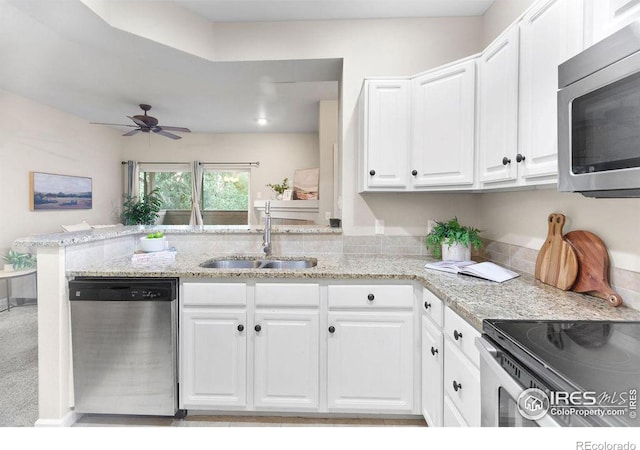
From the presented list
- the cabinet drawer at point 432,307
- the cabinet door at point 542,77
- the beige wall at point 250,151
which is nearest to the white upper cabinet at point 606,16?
the cabinet door at point 542,77

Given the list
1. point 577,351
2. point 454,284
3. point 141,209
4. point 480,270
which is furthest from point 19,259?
point 577,351

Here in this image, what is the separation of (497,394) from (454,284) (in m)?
0.65

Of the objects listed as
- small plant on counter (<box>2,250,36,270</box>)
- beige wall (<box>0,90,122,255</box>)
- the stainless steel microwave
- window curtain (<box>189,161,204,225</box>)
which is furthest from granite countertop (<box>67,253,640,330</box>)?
window curtain (<box>189,161,204,225</box>)

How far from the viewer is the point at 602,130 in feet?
3.11

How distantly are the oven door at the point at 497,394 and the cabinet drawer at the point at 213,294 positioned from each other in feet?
4.04

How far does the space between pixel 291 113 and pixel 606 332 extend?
4.63 m

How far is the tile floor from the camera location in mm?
1854

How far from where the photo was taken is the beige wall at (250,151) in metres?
6.23

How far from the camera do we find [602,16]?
40.4 inches

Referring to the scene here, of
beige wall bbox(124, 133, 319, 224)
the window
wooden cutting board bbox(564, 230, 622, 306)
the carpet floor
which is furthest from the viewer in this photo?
the window

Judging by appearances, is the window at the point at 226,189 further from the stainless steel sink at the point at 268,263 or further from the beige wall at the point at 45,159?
the stainless steel sink at the point at 268,263

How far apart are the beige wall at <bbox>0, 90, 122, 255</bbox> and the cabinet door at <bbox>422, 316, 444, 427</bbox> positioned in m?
4.81

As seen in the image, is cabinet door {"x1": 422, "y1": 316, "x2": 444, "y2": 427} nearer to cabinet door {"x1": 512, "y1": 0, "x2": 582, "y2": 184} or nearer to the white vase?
the white vase

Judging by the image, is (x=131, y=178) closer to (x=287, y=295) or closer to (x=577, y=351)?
(x=287, y=295)
